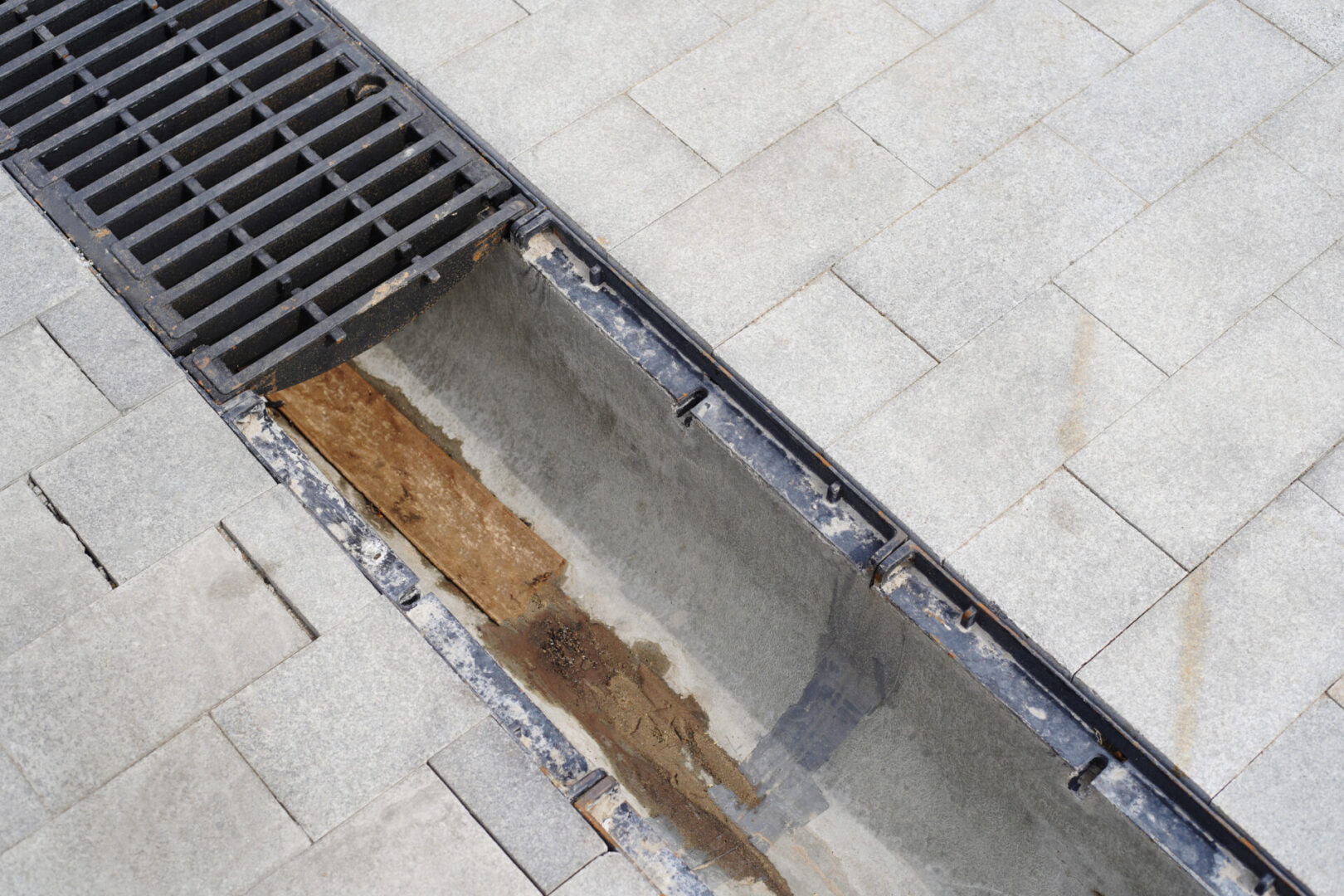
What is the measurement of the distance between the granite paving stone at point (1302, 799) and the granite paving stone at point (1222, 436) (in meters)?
0.76

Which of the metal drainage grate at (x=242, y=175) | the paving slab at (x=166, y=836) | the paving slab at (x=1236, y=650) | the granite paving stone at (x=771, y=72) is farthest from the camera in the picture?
the granite paving stone at (x=771, y=72)

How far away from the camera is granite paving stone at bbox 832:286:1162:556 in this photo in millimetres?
5172

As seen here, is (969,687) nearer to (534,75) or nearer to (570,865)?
(570,865)

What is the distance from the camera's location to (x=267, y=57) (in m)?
6.36

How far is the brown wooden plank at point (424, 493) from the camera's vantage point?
605 cm

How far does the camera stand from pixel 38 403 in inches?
210

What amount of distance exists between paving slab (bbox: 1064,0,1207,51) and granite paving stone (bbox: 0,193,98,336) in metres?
5.14

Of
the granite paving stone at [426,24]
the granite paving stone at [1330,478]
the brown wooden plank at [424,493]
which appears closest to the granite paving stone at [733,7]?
the granite paving stone at [426,24]

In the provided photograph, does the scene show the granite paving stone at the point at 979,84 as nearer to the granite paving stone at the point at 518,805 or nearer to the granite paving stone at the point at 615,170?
the granite paving stone at the point at 615,170

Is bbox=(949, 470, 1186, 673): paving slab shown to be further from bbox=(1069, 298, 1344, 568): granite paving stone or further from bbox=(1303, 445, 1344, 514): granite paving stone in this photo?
bbox=(1303, 445, 1344, 514): granite paving stone

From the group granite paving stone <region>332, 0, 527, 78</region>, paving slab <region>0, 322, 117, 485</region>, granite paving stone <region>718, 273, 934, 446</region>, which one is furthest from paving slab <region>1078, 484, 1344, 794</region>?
granite paving stone <region>332, 0, 527, 78</region>

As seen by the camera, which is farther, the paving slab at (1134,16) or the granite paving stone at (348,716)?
the paving slab at (1134,16)

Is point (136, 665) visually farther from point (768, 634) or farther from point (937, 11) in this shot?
point (937, 11)

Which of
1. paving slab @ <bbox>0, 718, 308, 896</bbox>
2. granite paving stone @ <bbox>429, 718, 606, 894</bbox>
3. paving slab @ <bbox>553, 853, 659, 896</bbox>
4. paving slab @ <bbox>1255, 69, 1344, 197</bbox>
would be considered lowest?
paving slab @ <bbox>553, 853, 659, 896</bbox>
